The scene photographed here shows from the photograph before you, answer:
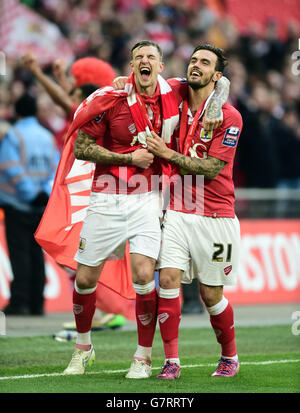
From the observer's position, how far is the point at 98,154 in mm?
6723

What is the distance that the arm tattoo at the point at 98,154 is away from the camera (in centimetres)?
672

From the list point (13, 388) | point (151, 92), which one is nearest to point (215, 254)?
point (151, 92)

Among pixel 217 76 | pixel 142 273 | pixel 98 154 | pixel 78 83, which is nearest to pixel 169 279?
pixel 142 273

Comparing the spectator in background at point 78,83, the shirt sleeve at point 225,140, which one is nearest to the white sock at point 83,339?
the shirt sleeve at point 225,140

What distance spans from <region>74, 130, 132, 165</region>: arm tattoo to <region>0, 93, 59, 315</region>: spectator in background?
4.50 metres

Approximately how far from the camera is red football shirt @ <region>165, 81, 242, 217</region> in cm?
679

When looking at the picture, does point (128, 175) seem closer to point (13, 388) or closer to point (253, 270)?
point (13, 388)

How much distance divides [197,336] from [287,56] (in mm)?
9929

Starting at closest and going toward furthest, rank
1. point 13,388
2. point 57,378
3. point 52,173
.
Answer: point 13,388 < point 57,378 < point 52,173

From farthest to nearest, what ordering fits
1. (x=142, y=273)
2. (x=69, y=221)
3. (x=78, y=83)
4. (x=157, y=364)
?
(x=78, y=83)
(x=69, y=221)
(x=157, y=364)
(x=142, y=273)

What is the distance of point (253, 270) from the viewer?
1285cm

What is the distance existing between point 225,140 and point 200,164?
295mm

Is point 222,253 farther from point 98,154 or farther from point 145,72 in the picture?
point 145,72

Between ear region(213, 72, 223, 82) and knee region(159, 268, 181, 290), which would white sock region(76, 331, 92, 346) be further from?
ear region(213, 72, 223, 82)
